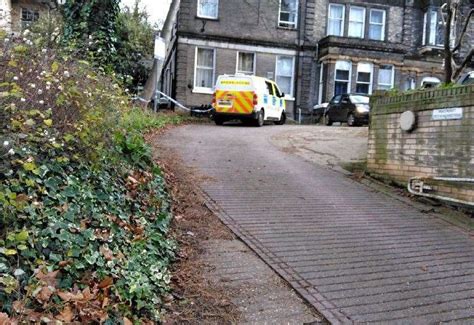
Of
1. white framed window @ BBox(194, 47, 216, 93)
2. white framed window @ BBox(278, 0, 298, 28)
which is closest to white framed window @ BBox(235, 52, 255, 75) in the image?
white framed window @ BBox(194, 47, 216, 93)

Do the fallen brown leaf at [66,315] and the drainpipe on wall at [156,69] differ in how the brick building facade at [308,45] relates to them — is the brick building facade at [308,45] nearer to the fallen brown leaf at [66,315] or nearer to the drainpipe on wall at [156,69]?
the drainpipe on wall at [156,69]

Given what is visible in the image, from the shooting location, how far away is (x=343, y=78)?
2612cm

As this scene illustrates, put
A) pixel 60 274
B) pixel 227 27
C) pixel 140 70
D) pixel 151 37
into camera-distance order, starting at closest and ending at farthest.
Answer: pixel 60 274 < pixel 227 27 < pixel 140 70 < pixel 151 37

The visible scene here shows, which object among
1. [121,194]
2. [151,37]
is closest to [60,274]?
[121,194]

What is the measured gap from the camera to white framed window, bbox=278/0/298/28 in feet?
85.7

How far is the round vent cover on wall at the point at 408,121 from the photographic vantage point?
8078 millimetres

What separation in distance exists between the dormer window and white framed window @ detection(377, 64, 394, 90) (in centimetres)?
335

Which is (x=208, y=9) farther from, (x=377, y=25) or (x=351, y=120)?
(x=377, y=25)

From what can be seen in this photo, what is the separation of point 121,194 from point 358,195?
4438 millimetres

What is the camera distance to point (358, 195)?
8086mm

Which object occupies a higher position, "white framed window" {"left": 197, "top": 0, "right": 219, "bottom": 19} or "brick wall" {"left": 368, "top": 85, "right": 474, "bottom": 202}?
"white framed window" {"left": 197, "top": 0, "right": 219, "bottom": 19}

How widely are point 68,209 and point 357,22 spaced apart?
2666cm

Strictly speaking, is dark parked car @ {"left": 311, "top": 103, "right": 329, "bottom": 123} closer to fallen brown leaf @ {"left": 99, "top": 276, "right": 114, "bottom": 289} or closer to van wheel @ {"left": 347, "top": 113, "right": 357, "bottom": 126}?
van wheel @ {"left": 347, "top": 113, "right": 357, "bottom": 126}

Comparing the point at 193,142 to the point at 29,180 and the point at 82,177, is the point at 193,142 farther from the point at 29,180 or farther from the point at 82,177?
the point at 29,180
